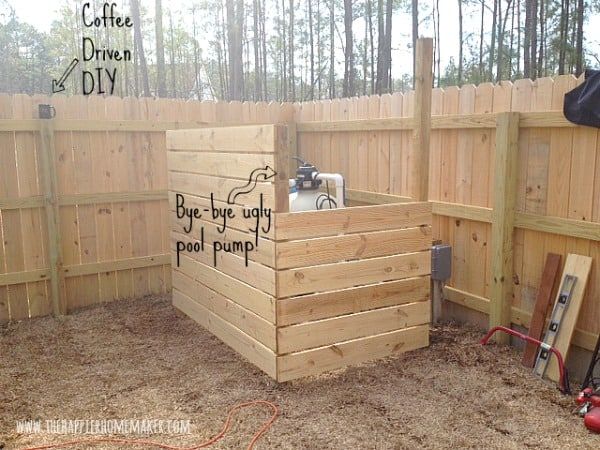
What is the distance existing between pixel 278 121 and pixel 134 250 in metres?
2.10

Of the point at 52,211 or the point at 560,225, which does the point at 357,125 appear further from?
the point at 52,211

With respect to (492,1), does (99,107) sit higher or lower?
lower

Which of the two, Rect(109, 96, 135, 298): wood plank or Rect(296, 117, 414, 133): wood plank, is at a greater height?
Rect(296, 117, 414, 133): wood plank

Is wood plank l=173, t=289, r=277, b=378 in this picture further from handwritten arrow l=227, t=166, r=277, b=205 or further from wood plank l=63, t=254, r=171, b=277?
handwritten arrow l=227, t=166, r=277, b=205

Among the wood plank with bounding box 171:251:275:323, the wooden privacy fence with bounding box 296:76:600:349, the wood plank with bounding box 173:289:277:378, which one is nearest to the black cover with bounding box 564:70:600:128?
the wooden privacy fence with bounding box 296:76:600:349

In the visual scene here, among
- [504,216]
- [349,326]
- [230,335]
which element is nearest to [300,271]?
[349,326]

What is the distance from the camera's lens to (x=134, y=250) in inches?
218

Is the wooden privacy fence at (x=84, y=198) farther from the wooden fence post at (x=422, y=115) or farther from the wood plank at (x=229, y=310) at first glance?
the wooden fence post at (x=422, y=115)

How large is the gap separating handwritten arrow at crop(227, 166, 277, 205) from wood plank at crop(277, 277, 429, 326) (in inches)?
29.5

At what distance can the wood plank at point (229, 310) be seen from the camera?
137 inches

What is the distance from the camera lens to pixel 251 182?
3.50 metres

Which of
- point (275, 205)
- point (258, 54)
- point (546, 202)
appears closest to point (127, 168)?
point (275, 205)

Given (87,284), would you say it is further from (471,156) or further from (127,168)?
(471,156)

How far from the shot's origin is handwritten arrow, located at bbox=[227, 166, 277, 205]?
10.8 ft
